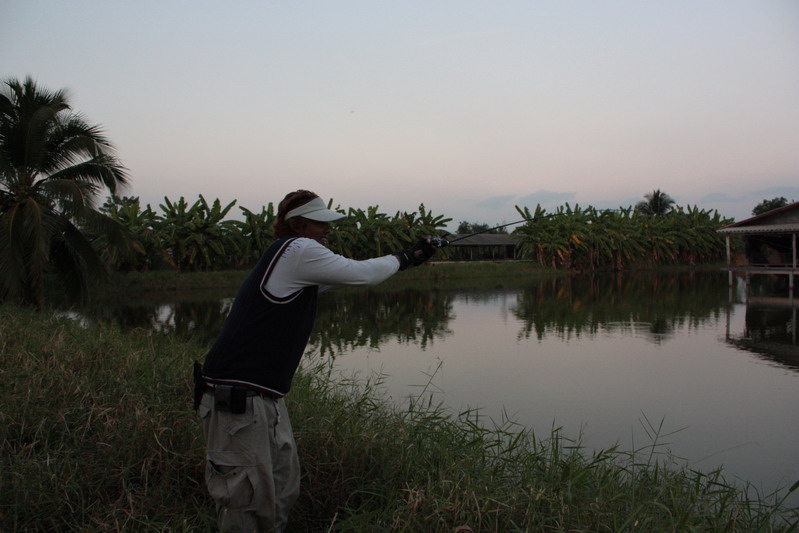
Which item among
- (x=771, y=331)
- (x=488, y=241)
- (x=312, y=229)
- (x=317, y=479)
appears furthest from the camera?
(x=488, y=241)

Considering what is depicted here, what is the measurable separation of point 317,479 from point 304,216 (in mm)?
1511

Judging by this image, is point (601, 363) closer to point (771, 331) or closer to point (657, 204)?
point (771, 331)

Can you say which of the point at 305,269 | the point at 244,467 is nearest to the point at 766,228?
the point at 305,269

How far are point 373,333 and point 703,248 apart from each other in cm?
3590

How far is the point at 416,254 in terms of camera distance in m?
3.00

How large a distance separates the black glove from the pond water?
278cm

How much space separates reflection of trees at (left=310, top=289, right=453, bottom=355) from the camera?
11531 mm

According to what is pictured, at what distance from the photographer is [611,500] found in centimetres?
321

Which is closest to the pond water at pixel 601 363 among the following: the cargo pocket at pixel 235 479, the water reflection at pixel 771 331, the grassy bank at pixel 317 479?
the water reflection at pixel 771 331

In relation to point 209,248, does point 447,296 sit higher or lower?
lower

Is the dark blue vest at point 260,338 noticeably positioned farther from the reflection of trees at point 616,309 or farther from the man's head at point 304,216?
the reflection of trees at point 616,309

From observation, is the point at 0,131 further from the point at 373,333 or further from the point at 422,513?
the point at 422,513

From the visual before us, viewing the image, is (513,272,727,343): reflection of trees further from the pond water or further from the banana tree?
the banana tree

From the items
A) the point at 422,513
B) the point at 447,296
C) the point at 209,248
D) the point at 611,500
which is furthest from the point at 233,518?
the point at 209,248
